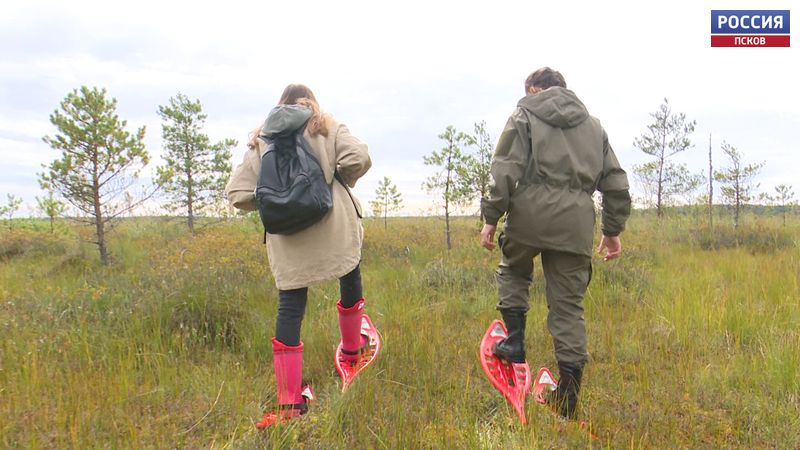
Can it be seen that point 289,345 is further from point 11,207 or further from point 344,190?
point 11,207

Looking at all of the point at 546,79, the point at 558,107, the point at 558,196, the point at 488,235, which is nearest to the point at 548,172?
the point at 558,196

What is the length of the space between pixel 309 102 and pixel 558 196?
5.18 feet

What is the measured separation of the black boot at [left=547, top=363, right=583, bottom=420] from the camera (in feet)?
8.27

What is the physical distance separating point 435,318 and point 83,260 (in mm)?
6394

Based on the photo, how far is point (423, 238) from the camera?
11.1 metres

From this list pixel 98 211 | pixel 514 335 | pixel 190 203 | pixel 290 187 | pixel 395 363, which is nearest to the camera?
pixel 290 187

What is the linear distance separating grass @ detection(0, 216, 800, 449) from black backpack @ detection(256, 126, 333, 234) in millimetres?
999

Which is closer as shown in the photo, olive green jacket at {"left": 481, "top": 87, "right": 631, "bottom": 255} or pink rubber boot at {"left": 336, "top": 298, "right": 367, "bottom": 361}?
olive green jacket at {"left": 481, "top": 87, "right": 631, "bottom": 255}

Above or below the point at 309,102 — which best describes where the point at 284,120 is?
below

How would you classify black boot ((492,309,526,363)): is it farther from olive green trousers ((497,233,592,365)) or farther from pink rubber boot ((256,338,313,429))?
pink rubber boot ((256,338,313,429))

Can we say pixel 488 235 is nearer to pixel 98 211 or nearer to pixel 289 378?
pixel 289 378

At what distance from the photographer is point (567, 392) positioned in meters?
2.52

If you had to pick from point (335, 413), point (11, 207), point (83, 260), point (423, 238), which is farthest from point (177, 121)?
point (335, 413)

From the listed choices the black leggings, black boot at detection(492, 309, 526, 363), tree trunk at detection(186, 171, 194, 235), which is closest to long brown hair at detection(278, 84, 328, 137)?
the black leggings
